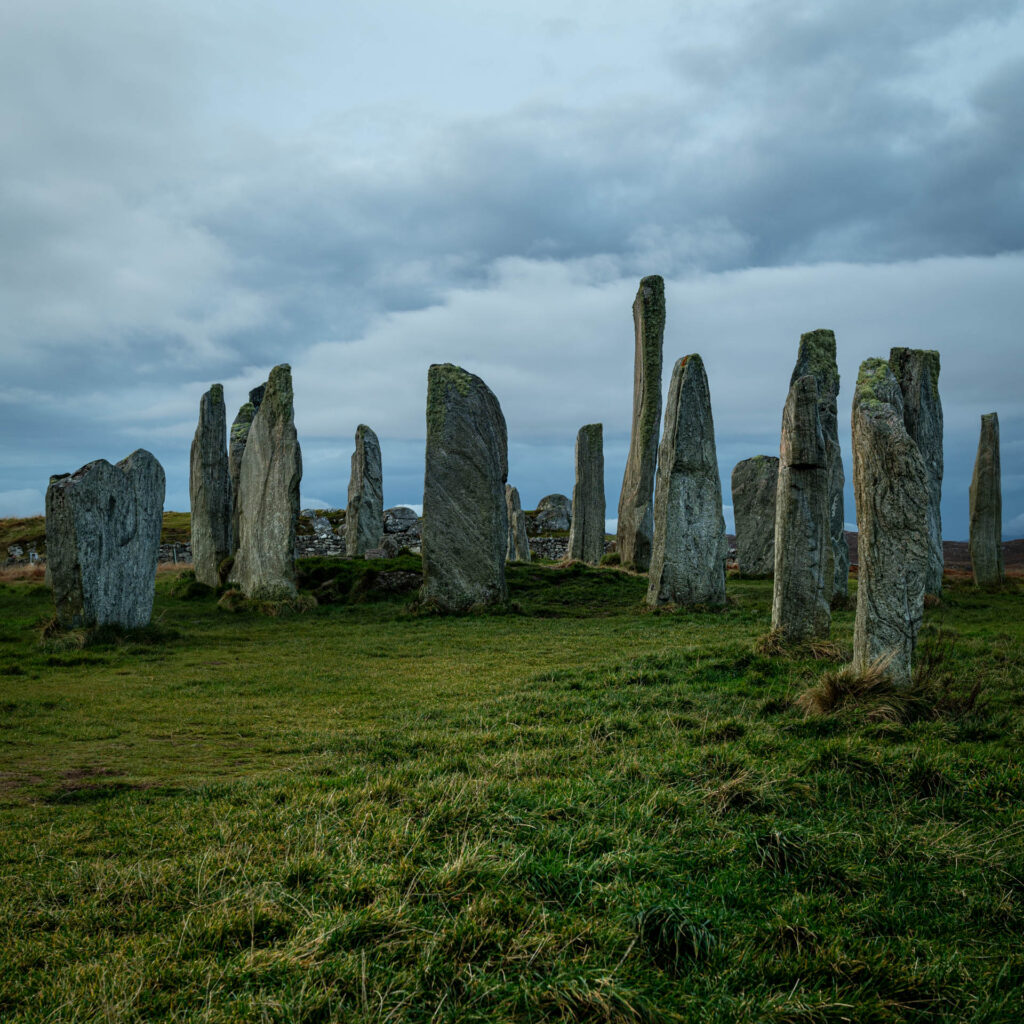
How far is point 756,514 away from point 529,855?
21907mm

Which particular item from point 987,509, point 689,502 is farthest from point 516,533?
point 689,502

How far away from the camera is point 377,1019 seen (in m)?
2.77

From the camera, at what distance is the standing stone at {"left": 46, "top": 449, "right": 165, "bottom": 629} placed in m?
12.6

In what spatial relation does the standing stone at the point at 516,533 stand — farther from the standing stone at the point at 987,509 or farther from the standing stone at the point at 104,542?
the standing stone at the point at 104,542

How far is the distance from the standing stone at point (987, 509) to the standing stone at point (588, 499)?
37.7 feet

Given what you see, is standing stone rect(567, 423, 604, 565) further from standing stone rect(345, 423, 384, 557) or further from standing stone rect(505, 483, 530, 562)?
standing stone rect(345, 423, 384, 557)

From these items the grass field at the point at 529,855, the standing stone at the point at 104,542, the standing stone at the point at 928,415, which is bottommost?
the grass field at the point at 529,855

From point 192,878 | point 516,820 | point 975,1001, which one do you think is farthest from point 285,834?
point 975,1001

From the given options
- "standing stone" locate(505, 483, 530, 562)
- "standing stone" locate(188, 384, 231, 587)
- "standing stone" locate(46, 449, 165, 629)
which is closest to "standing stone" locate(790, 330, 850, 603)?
"standing stone" locate(46, 449, 165, 629)

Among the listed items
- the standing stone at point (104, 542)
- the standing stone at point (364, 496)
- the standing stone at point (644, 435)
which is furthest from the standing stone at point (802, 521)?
the standing stone at point (364, 496)

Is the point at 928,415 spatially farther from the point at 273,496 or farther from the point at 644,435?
the point at 273,496

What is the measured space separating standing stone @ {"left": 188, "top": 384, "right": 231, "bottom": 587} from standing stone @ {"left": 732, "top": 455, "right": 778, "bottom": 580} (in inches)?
595

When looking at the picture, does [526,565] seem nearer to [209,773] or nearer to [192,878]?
[209,773]

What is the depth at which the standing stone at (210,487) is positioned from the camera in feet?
76.0
